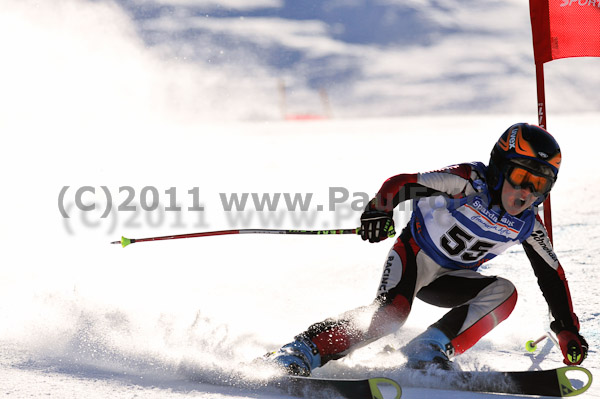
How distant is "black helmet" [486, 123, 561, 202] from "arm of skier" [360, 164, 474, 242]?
181 millimetres

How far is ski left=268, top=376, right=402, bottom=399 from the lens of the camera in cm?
241

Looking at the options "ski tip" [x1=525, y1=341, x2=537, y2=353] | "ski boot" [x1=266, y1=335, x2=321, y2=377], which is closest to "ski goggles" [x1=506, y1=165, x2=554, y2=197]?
"ski tip" [x1=525, y1=341, x2=537, y2=353]

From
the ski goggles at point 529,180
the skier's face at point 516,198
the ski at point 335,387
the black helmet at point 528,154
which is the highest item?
the black helmet at point 528,154

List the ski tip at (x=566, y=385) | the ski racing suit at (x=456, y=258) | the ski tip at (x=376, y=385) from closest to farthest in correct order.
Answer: the ski tip at (x=376, y=385) → the ski tip at (x=566, y=385) → the ski racing suit at (x=456, y=258)

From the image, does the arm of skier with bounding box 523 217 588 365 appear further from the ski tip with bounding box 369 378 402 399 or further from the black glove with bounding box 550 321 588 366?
the ski tip with bounding box 369 378 402 399

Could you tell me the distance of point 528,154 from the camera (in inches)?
109

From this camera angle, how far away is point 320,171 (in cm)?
1255

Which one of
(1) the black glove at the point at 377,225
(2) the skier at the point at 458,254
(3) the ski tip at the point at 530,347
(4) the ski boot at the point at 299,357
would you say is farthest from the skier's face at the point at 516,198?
(4) the ski boot at the point at 299,357

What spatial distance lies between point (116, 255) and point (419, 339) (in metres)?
4.18

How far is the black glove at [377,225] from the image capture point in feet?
9.40

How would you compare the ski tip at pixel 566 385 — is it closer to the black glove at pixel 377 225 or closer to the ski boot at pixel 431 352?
the ski boot at pixel 431 352

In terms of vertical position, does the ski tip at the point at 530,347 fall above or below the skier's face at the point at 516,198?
below

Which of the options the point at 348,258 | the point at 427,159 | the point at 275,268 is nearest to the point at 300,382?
the point at 275,268

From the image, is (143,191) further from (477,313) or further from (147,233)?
(477,313)
